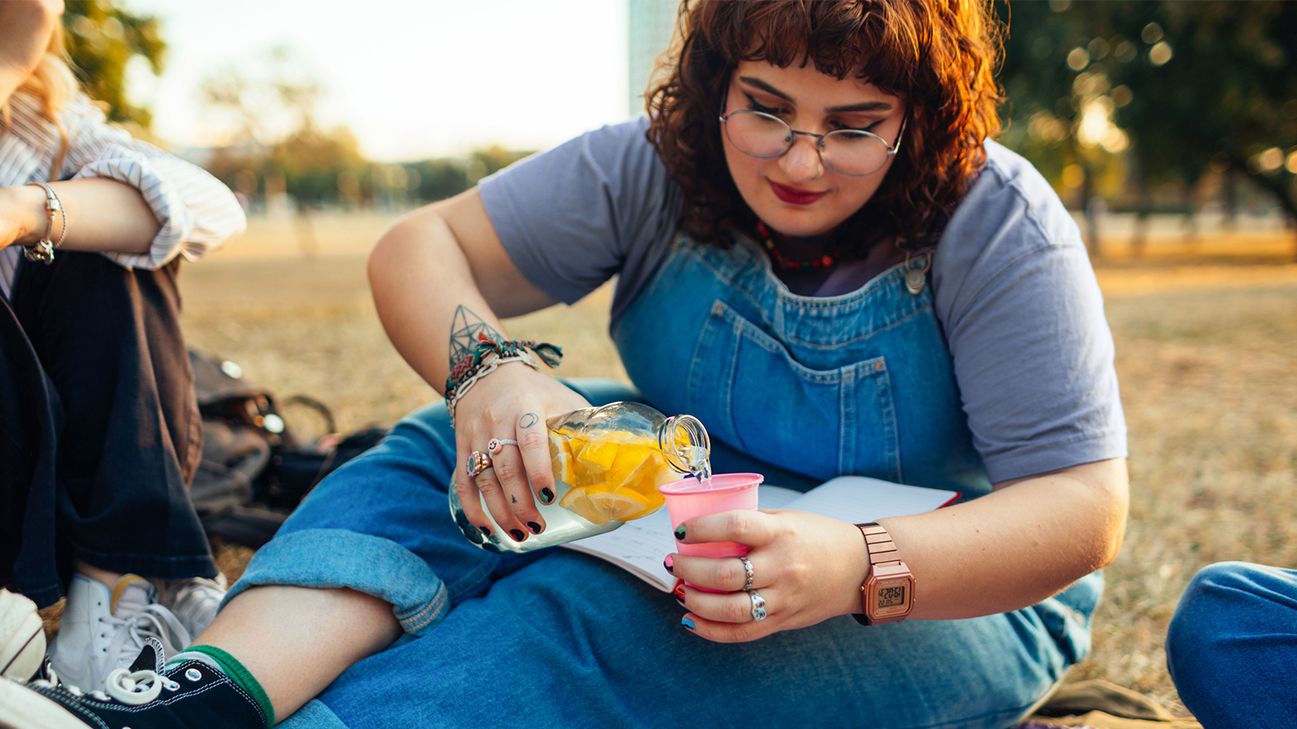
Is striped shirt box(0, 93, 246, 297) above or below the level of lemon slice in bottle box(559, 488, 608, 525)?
above

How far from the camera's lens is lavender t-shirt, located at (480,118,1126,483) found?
1773mm

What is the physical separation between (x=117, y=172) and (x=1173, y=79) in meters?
22.8

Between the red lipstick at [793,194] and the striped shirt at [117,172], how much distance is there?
1.25 m

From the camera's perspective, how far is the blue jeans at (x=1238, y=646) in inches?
63.7

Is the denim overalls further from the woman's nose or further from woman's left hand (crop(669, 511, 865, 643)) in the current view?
the woman's nose

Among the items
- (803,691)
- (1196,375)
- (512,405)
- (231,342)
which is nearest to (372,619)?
(512,405)

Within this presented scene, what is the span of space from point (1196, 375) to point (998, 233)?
17.6 feet

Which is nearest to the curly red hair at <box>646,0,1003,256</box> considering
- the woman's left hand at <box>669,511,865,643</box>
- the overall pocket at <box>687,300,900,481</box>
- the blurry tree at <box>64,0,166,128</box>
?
the overall pocket at <box>687,300,900,481</box>

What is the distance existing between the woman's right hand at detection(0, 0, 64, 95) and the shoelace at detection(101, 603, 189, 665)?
1040mm

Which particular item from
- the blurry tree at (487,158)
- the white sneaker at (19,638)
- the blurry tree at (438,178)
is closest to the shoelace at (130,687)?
the white sneaker at (19,638)

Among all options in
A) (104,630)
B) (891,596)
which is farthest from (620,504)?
(104,630)

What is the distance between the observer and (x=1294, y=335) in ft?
26.1

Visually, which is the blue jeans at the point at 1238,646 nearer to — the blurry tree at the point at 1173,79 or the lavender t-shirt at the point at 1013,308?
the lavender t-shirt at the point at 1013,308

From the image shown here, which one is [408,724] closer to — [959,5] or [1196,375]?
[959,5]
